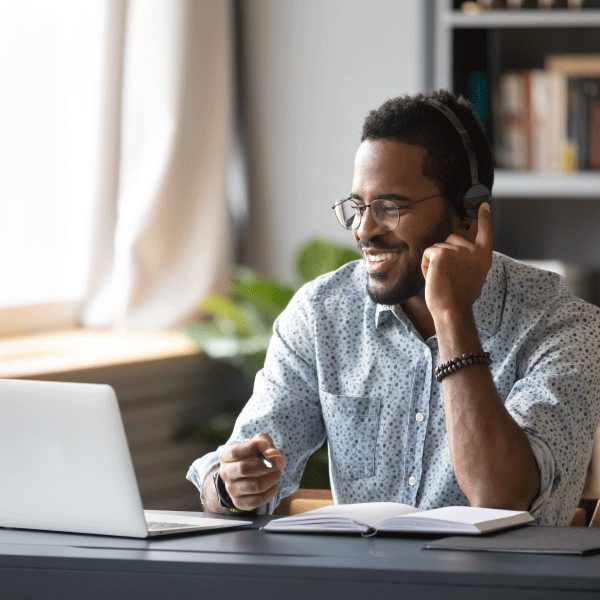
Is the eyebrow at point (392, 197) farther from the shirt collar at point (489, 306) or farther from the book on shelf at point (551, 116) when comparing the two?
the book on shelf at point (551, 116)

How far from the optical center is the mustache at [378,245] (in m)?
1.53

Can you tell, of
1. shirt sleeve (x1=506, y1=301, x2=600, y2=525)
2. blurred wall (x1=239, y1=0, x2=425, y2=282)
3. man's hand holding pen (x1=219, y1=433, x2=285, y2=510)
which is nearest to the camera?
man's hand holding pen (x1=219, y1=433, x2=285, y2=510)

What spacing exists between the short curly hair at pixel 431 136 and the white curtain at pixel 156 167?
1329 mm

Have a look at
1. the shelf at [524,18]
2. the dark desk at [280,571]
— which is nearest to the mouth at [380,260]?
the dark desk at [280,571]

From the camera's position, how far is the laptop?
1.00 m

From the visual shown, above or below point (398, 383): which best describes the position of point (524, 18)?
above

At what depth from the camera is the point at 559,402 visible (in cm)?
137

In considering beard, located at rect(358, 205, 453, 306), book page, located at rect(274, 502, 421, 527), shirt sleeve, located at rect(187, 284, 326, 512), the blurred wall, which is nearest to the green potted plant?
the blurred wall

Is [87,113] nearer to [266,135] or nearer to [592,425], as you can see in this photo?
[266,135]

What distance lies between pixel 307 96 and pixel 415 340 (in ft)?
5.39

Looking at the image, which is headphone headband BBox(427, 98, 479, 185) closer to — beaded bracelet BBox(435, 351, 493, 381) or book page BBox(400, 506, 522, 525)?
beaded bracelet BBox(435, 351, 493, 381)

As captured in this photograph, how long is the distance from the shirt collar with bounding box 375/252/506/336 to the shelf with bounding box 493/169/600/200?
110 centimetres

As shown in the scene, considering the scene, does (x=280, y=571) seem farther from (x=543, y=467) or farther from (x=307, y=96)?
(x=307, y=96)

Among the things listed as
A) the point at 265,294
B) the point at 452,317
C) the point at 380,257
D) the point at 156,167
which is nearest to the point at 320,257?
the point at 265,294
